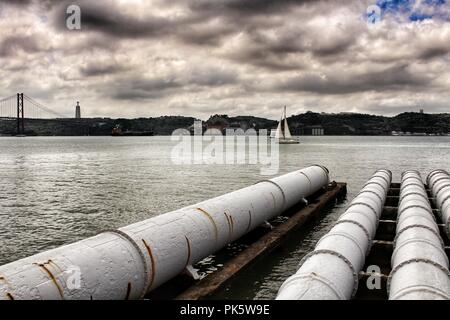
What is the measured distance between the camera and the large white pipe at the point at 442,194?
1450cm

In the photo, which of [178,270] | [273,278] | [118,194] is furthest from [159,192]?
[178,270]

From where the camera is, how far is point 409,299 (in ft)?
21.8

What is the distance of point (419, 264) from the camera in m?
8.23

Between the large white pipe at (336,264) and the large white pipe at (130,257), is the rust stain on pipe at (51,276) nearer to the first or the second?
the large white pipe at (130,257)

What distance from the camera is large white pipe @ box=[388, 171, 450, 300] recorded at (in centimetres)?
689

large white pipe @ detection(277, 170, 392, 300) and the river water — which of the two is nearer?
large white pipe @ detection(277, 170, 392, 300)

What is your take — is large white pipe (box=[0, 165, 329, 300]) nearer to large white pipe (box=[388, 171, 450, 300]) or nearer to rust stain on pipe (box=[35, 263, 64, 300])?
rust stain on pipe (box=[35, 263, 64, 300])

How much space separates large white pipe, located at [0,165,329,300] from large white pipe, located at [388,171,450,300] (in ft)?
15.6

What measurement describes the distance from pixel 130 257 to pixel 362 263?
5976 millimetres

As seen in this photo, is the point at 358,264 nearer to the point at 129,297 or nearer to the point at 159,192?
the point at 129,297

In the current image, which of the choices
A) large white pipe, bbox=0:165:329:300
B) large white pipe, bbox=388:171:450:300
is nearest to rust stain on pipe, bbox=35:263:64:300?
large white pipe, bbox=0:165:329:300
